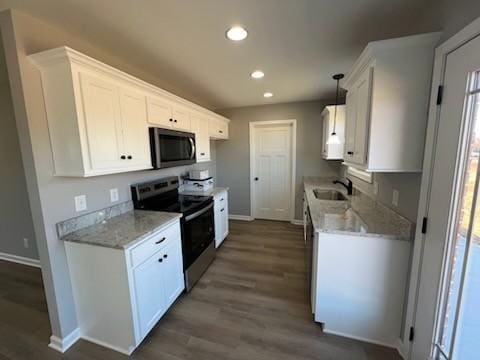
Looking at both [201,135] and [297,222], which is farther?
[297,222]

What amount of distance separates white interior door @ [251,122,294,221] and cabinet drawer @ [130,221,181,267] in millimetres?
2782

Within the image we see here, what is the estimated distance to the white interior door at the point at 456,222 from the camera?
3.41ft

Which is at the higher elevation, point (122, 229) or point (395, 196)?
point (395, 196)

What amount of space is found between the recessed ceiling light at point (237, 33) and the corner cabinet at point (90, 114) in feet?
3.12

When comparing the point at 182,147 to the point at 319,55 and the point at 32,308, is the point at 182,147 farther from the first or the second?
the point at 32,308

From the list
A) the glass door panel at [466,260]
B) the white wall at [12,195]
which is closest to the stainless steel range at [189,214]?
the white wall at [12,195]

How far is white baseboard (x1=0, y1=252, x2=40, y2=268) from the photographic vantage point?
113 inches

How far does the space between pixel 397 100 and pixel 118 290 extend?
2442 mm

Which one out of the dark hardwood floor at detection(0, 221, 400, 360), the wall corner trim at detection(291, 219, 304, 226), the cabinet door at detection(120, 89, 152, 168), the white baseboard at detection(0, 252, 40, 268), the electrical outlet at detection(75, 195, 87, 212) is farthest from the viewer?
→ the wall corner trim at detection(291, 219, 304, 226)

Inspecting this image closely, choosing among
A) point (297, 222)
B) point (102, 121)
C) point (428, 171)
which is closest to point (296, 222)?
point (297, 222)

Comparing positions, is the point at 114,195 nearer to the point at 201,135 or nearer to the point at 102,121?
the point at 102,121

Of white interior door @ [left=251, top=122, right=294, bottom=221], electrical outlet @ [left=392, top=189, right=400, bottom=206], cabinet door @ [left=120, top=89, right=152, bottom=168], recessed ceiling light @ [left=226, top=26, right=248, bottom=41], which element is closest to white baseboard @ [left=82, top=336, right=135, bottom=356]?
cabinet door @ [left=120, top=89, right=152, bottom=168]

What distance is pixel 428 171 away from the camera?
1.32m

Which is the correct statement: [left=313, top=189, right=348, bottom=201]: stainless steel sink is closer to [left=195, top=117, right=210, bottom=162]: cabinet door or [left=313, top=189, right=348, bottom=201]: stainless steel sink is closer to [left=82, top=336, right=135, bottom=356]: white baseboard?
[left=195, top=117, right=210, bottom=162]: cabinet door
